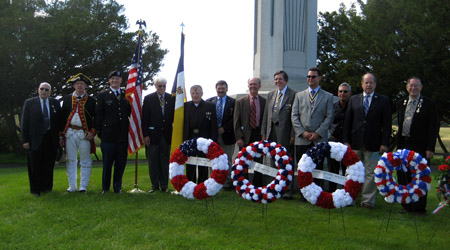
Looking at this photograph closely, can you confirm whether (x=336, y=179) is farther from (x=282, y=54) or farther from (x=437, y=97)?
(x=437, y=97)

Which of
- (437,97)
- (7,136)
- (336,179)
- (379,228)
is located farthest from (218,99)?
(7,136)

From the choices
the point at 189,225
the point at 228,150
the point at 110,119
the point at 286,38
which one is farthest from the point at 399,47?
the point at 189,225

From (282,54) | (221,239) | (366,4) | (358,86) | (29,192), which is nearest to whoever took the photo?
(221,239)

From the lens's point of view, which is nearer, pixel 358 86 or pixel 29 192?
pixel 29 192

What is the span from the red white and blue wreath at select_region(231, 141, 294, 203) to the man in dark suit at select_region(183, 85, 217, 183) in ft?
5.89

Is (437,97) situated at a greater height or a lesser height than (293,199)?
greater

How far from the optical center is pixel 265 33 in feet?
27.1

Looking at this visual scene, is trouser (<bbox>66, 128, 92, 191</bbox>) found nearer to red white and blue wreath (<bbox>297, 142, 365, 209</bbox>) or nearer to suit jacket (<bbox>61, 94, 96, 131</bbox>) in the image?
suit jacket (<bbox>61, 94, 96, 131</bbox>)

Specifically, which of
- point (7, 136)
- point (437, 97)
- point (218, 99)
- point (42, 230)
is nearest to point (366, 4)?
point (437, 97)

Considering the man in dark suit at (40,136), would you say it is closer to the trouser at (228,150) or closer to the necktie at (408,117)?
the trouser at (228,150)

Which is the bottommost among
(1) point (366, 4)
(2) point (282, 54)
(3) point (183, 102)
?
(3) point (183, 102)

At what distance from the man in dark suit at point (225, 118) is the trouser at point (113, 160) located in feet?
5.74

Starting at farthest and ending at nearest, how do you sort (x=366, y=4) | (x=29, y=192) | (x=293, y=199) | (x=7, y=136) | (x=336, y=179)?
(x=7, y=136) < (x=366, y=4) < (x=29, y=192) < (x=293, y=199) < (x=336, y=179)

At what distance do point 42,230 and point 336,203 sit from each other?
3625 mm
